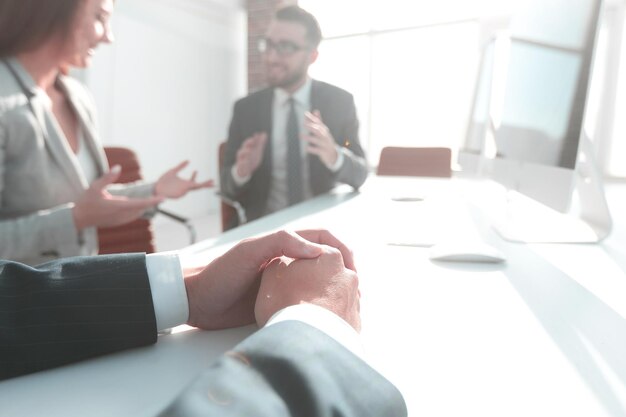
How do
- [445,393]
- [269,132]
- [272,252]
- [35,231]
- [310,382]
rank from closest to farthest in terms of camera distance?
1. [310,382]
2. [445,393]
3. [272,252]
4. [35,231]
5. [269,132]

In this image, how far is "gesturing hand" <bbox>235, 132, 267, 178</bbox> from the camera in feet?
5.50

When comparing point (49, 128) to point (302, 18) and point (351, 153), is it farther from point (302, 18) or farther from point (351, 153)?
point (302, 18)

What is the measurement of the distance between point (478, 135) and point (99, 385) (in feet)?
5.44

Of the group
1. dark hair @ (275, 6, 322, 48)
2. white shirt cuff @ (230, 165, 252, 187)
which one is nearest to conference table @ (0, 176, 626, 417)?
white shirt cuff @ (230, 165, 252, 187)

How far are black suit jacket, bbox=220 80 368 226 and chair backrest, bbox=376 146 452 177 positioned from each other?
78cm

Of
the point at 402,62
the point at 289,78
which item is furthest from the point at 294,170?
the point at 402,62

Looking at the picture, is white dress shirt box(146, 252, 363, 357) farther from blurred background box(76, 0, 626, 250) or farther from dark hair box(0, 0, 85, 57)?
blurred background box(76, 0, 626, 250)

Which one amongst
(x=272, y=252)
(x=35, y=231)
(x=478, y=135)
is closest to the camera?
(x=272, y=252)

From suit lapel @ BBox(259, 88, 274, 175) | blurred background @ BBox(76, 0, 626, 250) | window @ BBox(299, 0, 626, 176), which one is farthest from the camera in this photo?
window @ BBox(299, 0, 626, 176)

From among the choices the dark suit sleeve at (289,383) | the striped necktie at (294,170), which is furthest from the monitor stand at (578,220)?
the striped necktie at (294,170)

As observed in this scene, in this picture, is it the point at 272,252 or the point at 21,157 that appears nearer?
the point at 272,252

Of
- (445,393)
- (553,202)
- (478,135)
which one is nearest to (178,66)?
(478,135)

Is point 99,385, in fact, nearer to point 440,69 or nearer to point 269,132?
point 269,132

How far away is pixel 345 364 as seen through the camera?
0.33m
